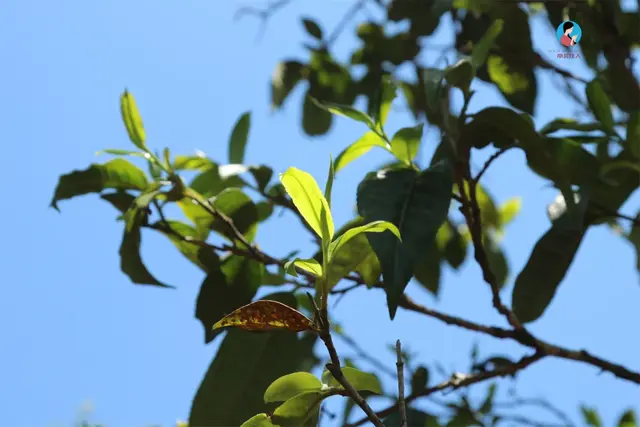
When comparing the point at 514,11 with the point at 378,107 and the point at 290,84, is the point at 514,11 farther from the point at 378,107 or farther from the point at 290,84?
the point at 290,84

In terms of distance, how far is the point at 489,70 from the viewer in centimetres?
125

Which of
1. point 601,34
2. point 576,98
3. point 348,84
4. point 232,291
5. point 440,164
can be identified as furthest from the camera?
point 348,84

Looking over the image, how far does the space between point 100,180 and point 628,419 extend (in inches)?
39.4

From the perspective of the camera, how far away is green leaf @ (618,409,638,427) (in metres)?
1.28

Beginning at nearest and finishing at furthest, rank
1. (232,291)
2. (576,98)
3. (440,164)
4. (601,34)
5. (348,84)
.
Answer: (440,164) < (232,291) < (601,34) < (576,98) < (348,84)

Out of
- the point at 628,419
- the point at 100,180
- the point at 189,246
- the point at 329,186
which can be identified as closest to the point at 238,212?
the point at 189,246

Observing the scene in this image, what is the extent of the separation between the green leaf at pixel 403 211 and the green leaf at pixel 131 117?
12.8 inches

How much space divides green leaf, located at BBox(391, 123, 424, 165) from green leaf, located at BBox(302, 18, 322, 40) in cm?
97

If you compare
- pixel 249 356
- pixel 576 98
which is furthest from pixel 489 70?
pixel 249 356

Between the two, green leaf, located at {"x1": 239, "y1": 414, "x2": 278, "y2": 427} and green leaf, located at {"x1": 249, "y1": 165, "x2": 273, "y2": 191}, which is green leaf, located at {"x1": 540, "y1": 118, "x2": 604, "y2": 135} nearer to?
green leaf, located at {"x1": 249, "y1": 165, "x2": 273, "y2": 191}

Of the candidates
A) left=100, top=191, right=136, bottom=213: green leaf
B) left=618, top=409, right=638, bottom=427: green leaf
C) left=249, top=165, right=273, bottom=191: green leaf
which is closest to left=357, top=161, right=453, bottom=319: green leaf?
left=249, top=165, right=273, bottom=191: green leaf

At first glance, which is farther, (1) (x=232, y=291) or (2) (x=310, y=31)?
(2) (x=310, y=31)

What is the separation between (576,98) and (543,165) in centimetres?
63

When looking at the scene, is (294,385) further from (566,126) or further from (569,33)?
(569,33)
